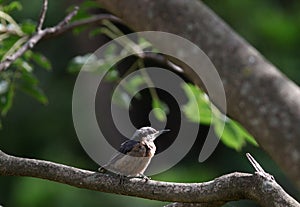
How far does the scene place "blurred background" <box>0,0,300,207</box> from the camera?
467cm

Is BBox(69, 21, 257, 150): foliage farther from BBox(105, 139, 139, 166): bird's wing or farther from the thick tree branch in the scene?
the thick tree branch

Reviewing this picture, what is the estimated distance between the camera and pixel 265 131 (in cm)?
207

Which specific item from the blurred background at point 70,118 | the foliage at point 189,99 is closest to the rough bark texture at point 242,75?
the foliage at point 189,99

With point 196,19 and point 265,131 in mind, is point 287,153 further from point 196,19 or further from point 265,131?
point 196,19

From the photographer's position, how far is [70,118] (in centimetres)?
511

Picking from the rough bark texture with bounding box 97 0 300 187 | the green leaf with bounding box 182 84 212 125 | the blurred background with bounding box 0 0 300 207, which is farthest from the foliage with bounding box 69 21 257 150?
the blurred background with bounding box 0 0 300 207

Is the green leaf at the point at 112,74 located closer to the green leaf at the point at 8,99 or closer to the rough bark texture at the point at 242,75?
the rough bark texture at the point at 242,75

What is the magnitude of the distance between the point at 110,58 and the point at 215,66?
0.51m

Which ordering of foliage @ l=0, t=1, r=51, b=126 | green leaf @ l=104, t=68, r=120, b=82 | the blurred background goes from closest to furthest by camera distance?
foliage @ l=0, t=1, r=51, b=126, green leaf @ l=104, t=68, r=120, b=82, the blurred background

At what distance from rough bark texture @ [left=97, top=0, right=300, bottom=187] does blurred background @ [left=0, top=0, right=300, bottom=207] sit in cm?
222

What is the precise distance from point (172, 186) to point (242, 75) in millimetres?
747

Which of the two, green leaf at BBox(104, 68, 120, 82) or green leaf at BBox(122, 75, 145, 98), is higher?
green leaf at BBox(104, 68, 120, 82)

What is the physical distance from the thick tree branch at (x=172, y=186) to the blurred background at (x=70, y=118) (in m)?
2.92

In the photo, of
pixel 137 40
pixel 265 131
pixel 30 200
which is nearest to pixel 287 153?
pixel 265 131
